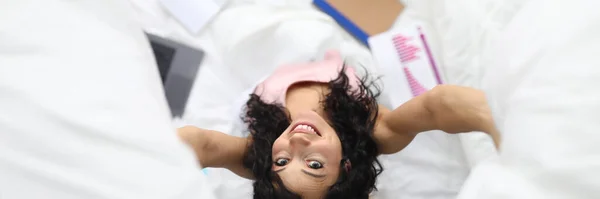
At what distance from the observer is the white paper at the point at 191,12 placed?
3.72 feet

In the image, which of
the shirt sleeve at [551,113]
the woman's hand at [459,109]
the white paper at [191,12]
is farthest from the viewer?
the white paper at [191,12]

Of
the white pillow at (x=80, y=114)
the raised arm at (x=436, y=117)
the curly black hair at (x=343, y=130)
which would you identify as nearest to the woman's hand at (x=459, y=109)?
the raised arm at (x=436, y=117)

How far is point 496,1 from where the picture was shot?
39.1 inches

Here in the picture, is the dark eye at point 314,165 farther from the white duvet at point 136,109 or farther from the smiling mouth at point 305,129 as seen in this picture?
the white duvet at point 136,109

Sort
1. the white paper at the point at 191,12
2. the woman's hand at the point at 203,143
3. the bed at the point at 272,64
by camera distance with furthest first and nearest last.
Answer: the white paper at the point at 191,12, the bed at the point at 272,64, the woman's hand at the point at 203,143

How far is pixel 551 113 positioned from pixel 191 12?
807 millimetres

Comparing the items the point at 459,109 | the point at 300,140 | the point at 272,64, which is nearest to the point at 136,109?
the point at 300,140

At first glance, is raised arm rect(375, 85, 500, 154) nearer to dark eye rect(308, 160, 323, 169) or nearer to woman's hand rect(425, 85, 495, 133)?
woman's hand rect(425, 85, 495, 133)

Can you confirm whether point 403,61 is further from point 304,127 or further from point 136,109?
point 136,109

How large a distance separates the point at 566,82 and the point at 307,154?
15.5 inches

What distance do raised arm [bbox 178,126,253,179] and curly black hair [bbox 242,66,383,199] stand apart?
2cm

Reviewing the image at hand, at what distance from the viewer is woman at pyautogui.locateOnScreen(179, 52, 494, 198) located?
79cm

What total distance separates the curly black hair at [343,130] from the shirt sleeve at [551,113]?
36 centimetres

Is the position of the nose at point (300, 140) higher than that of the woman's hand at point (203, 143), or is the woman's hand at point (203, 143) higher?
→ the woman's hand at point (203, 143)
